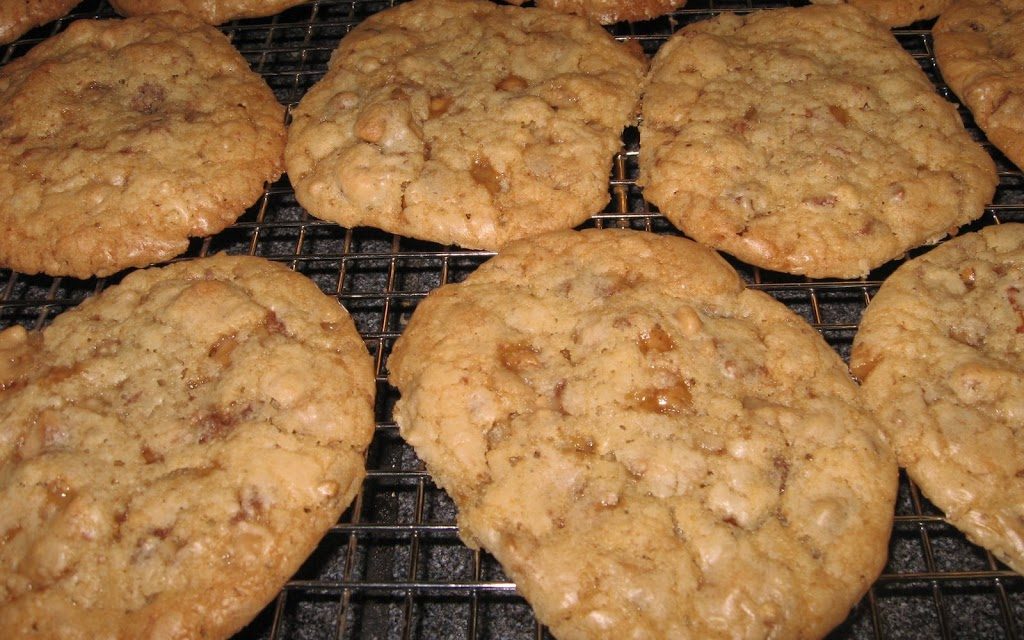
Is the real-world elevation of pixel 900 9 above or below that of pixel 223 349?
above

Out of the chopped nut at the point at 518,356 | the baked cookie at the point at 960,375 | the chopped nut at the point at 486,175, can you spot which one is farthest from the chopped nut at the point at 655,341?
the chopped nut at the point at 486,175

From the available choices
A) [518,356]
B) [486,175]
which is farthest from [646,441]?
[486,175]

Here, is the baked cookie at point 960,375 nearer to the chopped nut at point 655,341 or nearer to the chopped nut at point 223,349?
the chopped nut at point 655,341

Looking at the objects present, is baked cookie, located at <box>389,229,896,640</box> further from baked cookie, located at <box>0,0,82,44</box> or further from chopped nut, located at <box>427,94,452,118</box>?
baked cookie, located at <box>0,0,82,44</box>

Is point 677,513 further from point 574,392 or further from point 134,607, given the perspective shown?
point 134,607

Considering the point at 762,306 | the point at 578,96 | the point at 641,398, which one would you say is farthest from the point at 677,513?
the point at 578,96

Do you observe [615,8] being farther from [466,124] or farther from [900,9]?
[900,9]
